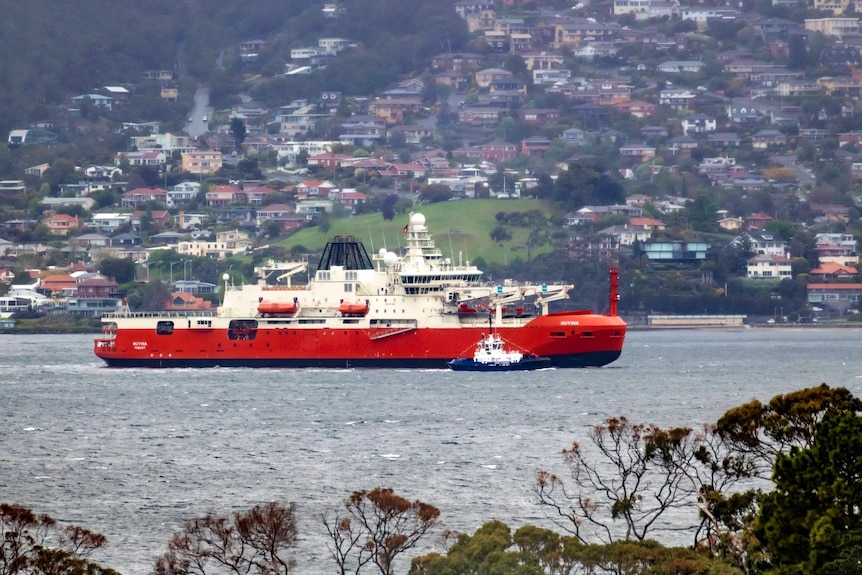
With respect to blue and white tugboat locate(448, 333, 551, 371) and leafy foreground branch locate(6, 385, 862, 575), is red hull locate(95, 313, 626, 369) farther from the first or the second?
leafy foreground branch locate(6, 385, 862, 575)

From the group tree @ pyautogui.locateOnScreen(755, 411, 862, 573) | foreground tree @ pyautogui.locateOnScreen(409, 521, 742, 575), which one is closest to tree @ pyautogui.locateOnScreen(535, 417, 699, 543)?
foreground tree @ pyautogui.locateOnScreen(409, 521, 742, 575)

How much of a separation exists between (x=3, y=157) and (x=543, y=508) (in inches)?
6056

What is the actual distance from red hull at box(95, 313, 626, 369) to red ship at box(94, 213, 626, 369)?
0.04 m

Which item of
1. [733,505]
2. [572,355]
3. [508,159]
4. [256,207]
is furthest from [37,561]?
[508,159]

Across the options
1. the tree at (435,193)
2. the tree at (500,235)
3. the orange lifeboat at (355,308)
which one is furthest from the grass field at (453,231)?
the orange lifeboat at (355,308)

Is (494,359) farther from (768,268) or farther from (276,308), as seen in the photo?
(768,268)

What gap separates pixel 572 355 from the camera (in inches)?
3243

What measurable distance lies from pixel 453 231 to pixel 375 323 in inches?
2414

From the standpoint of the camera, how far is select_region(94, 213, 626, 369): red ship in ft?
269

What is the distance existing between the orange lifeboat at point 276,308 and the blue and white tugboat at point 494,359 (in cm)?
794

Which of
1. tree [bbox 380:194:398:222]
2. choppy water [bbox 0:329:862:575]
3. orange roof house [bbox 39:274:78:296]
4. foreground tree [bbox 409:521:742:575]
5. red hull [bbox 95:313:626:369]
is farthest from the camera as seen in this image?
tree [bbox 380:194:398:222]

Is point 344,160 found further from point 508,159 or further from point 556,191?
point 556,191

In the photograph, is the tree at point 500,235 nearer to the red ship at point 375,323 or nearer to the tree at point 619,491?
the red ship at point 375,323

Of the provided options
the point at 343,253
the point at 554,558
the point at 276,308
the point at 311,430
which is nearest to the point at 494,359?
the point at 343,253
